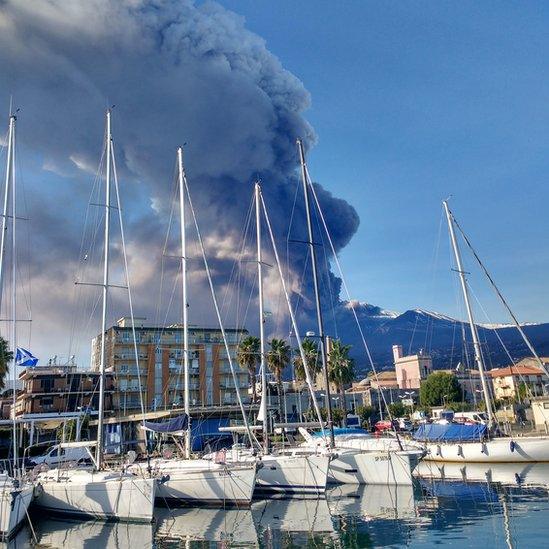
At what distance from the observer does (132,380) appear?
8712 centimetres

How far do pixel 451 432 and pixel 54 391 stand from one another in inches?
2483

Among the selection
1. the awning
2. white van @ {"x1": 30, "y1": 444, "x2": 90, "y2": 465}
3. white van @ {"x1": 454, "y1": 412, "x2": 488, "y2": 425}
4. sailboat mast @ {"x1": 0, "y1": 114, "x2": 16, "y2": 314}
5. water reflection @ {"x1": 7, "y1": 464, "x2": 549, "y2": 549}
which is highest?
sailboat mast @ {"x1": 0, "y1": 114, "x2": 16, "y2": 314}

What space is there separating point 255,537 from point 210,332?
246ft

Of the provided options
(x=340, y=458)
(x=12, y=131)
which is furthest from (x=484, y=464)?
(x=12, y=131)

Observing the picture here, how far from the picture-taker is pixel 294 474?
28.5 metres

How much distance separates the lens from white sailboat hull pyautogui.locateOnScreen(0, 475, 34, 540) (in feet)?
70.6

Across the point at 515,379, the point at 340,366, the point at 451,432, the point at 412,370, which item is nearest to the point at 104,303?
the point at 451,432

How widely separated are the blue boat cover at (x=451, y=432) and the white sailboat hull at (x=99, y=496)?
26124 millimetres

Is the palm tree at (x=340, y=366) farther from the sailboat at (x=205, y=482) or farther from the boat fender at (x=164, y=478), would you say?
the boat fender at (x=164, y=478)

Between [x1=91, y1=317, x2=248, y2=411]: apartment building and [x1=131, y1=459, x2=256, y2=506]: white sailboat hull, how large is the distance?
58.8 m

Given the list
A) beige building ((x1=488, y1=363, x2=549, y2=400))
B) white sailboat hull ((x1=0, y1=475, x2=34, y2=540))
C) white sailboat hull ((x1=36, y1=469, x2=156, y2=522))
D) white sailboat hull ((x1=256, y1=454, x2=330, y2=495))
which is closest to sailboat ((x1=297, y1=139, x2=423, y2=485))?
white sailboat hull ((x1=256, y1=454, x2=330, y2=495))

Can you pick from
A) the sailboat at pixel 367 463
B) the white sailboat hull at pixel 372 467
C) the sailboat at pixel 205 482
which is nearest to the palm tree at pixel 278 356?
the sailboat at pixel 367 463

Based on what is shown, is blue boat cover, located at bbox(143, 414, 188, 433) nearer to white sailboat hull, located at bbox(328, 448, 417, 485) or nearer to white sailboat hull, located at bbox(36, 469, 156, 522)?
white sailboat hull, located at bbox(36, 469, 156, 522)

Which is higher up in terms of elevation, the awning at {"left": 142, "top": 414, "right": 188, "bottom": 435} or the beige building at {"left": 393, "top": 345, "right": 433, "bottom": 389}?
the beige building at {"left": 393, "top": 345, "right": 433, "bottom": 389}
